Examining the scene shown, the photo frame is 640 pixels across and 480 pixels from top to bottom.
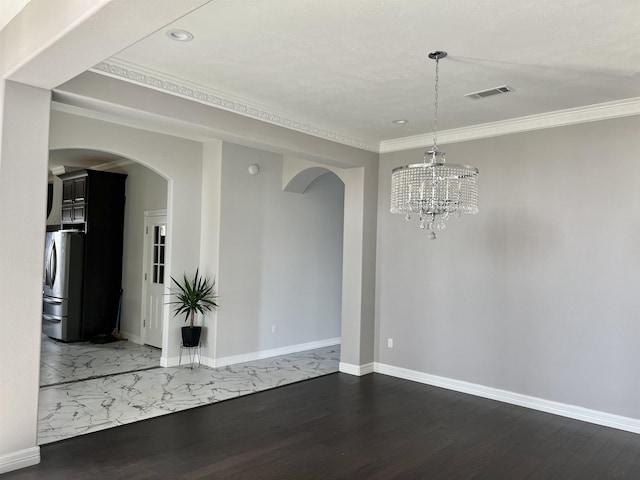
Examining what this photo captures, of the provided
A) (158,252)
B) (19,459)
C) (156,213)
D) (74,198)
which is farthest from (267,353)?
(74,198)

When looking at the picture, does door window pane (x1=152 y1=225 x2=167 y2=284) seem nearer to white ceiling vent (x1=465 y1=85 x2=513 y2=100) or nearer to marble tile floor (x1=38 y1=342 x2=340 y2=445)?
marble tile floor (x1=38 y1=342 x2=340 y2=445)

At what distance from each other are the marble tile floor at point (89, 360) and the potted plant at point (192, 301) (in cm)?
58

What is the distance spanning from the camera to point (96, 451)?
3400mm

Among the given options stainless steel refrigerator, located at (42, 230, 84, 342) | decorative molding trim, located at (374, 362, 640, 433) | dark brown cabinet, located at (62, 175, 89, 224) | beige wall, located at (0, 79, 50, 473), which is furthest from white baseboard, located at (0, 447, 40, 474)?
dark brown cabinet, located at (62, 175, 89, 224)

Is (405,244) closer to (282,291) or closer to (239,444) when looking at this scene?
(282,291)

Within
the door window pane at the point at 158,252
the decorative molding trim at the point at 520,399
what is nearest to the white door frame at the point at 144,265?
the door window pane at the point at 158,252

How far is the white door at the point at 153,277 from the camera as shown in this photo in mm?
6684

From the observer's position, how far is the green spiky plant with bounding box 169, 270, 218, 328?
18.7ft

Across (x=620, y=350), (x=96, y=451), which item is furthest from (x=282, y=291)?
(x=620, y=350)

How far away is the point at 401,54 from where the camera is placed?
3303mm

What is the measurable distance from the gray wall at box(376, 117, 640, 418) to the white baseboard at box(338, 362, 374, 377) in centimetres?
33

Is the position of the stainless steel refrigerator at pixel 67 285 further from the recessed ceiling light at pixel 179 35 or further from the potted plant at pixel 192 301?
the recessed ceiling light at pixel 179 35

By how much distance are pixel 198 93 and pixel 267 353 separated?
12.3 feet

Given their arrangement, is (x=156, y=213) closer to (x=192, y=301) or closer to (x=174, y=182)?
(x=174, y=182)
